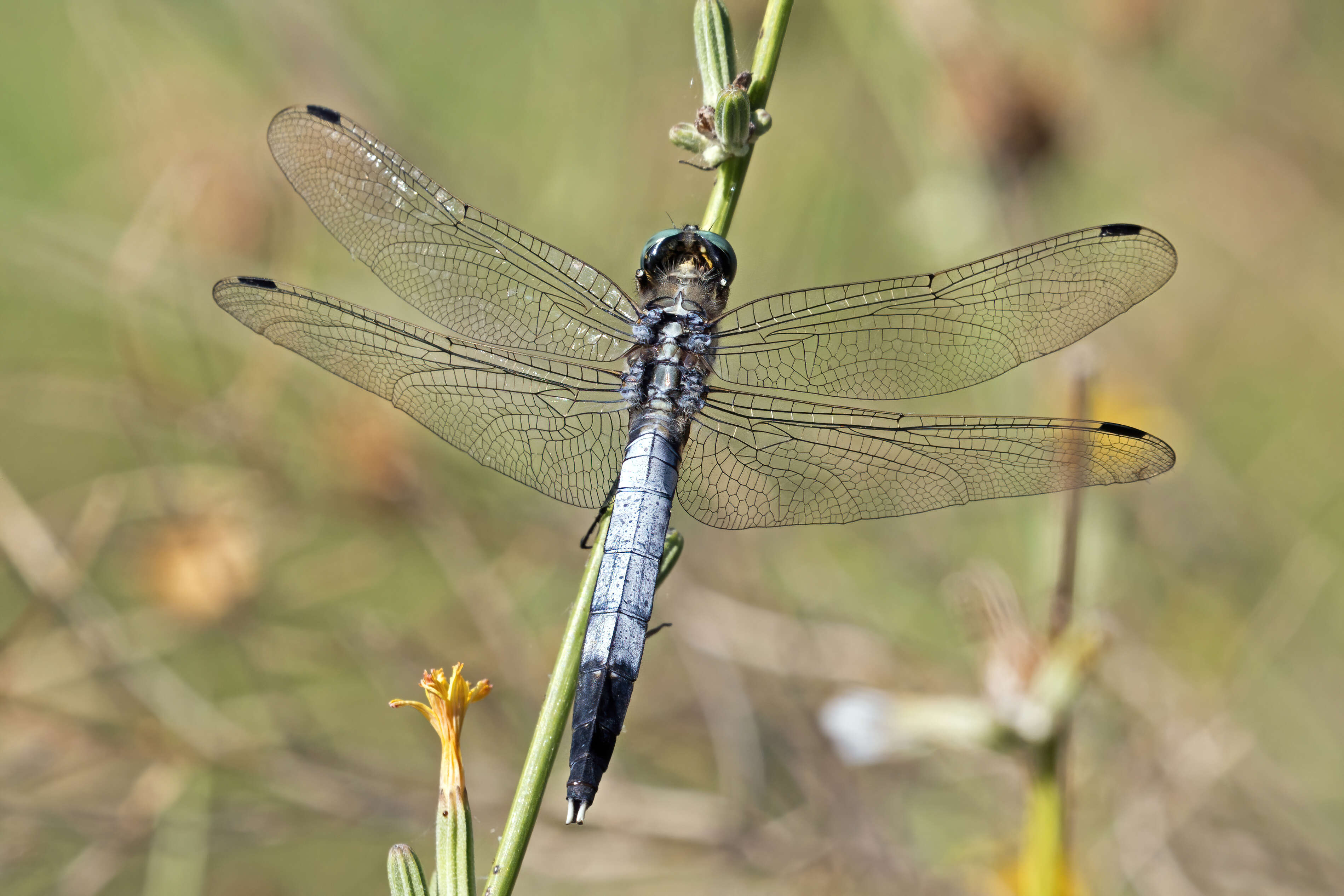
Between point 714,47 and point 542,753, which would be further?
point 714,47

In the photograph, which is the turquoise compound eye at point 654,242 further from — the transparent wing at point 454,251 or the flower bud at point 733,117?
the flower bud at point 733,117

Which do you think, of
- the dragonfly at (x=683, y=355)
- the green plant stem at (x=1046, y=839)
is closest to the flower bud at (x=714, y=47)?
the dragonfly at (x=683, y=355)

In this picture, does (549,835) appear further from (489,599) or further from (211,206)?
(211,206)

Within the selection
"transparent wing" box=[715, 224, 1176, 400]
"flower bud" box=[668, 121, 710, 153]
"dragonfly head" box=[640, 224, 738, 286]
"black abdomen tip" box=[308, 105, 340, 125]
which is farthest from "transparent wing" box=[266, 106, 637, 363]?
"flower bud" box=[668, 121, 710, 153]

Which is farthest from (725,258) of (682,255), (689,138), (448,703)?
(448,703)

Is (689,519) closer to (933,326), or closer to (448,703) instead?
(933,326)

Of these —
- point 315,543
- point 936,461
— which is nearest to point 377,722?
point 315,543
